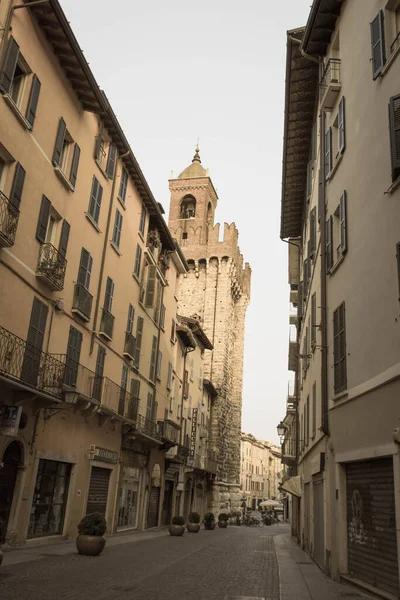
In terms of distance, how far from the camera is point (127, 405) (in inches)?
952

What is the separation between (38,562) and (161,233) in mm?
20992

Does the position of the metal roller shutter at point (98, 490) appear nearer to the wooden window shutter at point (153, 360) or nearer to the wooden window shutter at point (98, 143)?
the wooden window shutter at point (153, 360)

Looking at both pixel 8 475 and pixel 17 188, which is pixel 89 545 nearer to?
pixel 8 475

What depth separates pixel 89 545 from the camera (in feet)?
47.8

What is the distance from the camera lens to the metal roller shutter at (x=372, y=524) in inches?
352

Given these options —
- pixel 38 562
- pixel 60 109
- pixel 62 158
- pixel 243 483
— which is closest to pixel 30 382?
pixel 38 562

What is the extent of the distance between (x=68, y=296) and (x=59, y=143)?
16.1 ft

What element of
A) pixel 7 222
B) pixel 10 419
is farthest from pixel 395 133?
pixel 10 419

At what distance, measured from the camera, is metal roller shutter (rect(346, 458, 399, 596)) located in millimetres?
8945

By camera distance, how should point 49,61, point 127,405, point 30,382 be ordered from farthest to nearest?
point 127,405
point 49,61
point 30,382

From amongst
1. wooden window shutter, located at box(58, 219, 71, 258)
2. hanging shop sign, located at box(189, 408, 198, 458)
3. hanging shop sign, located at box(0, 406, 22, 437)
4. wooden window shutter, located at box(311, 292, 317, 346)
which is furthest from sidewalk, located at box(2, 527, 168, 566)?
hanging shop sign, located at box(189, 408, 198, 458)

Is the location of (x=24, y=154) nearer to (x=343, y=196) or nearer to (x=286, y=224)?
(x=343, y=196)

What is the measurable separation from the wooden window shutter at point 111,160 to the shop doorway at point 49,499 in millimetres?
11300

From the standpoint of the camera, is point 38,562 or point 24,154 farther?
point 24,154
